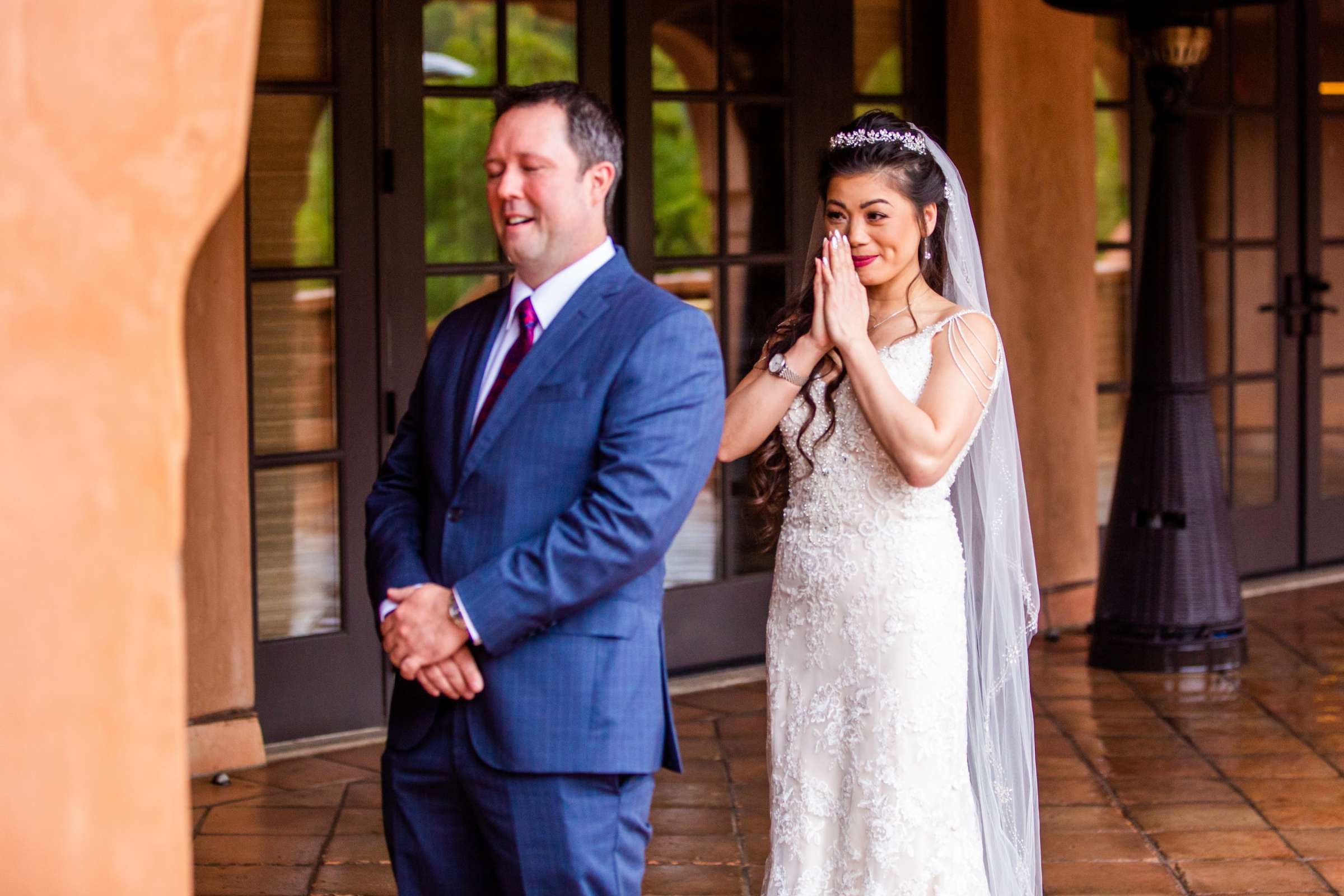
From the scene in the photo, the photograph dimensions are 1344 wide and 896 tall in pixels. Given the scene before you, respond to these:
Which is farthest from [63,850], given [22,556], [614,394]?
[614,394]

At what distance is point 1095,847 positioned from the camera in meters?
3.71

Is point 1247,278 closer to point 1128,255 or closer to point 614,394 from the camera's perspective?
point 1128,255

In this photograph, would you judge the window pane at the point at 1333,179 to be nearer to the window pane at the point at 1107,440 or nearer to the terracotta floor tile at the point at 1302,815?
the window pane at the point at 1107,440

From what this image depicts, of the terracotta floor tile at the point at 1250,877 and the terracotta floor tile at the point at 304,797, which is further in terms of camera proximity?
the terracotta floor tile at the point at 304,797

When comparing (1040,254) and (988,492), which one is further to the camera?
(1040,254)

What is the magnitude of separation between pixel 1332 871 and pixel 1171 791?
0.61 meters

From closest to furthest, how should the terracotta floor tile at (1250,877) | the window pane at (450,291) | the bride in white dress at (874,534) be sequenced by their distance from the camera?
the bride in white dress at (874,534), the terracotta floor tile at (1250,877), the window pane at (450,291)

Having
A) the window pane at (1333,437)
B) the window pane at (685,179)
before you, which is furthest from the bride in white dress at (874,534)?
the window pane at (1333,437)

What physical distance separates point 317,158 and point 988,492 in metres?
2.30

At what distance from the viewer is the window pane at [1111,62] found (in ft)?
20.7

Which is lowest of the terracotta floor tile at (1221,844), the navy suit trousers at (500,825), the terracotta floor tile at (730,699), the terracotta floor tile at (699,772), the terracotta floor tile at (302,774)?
the terracotta floor tile at (1221,844)

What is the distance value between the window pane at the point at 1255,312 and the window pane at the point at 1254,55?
2.12ft

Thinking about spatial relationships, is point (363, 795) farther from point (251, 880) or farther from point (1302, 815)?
point (1302, 815)

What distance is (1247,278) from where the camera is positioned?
6738mm
